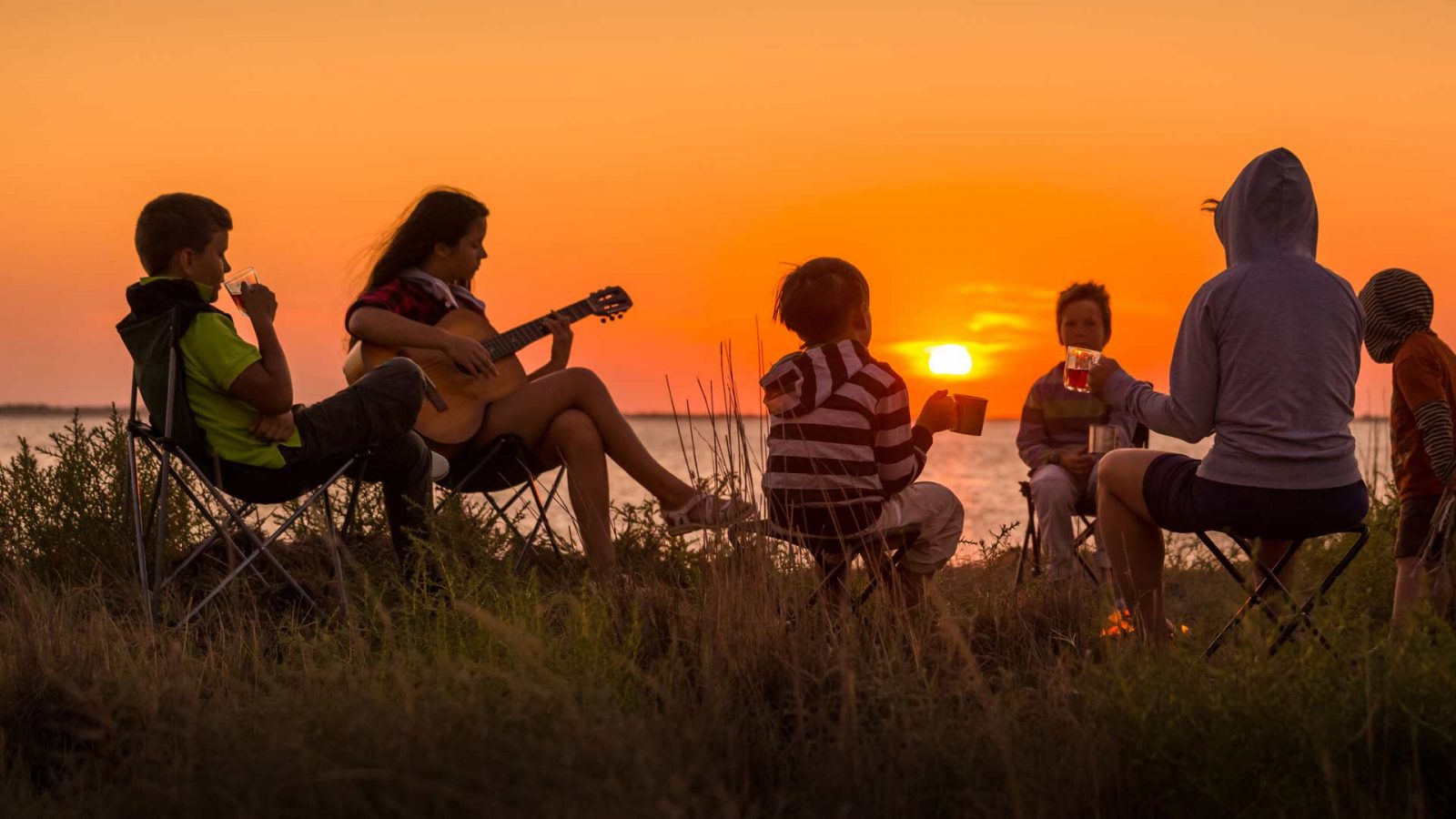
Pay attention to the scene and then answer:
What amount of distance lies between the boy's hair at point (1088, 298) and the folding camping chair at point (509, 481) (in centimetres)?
234

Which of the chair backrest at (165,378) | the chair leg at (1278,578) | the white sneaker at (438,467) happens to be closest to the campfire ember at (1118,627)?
the chair leg at (1278,578)

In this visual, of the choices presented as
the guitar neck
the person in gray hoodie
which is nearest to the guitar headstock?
the guitar neck

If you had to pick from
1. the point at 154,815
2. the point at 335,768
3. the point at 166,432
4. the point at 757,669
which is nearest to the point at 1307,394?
the point at 757,669

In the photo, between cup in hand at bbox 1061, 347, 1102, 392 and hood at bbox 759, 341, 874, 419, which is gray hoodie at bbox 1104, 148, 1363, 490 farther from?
hood at bbox 759, 341, 874, 419

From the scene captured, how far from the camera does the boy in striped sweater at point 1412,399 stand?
4191mm

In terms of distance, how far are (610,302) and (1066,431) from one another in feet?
6.93

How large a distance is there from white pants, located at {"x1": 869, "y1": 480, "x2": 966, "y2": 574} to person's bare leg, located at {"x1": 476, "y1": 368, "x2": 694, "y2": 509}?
1067 mm

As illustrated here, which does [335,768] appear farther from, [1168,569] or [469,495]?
[1168,569]

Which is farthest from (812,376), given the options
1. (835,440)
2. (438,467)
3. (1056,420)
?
(1056,420)

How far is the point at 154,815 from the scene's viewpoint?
92.6 inches

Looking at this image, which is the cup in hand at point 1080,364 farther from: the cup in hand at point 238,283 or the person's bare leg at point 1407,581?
the cup in hand at point 238,283

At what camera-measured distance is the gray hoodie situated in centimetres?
345

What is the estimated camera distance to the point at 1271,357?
3.45 meters

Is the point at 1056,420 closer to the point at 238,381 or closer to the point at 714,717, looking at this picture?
the point at 238,381
